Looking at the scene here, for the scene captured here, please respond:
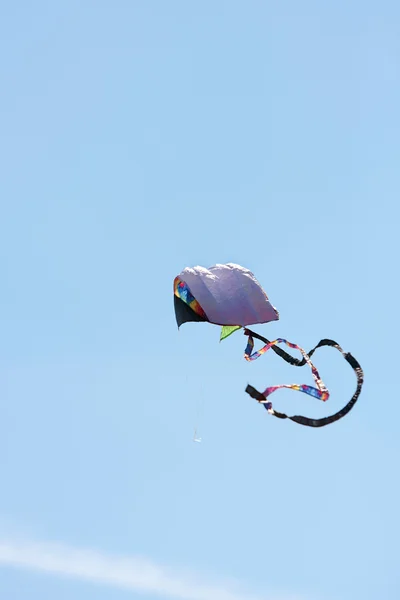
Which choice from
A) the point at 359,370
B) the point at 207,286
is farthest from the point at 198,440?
the point at 207,286

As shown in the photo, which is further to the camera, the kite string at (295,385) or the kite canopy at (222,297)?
the kite canopy at (222,297)

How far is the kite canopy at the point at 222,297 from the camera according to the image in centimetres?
4431

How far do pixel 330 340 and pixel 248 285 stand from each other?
609cm

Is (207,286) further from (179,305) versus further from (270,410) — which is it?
(270,410)

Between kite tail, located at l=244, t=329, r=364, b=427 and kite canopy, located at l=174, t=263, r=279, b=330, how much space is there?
1.06 meters

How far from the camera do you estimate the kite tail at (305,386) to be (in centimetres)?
3438

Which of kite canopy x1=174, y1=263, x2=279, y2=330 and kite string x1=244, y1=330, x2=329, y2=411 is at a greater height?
kite canopy x1=174, y1=263, x2=279, y2=330

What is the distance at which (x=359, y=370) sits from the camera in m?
38.7

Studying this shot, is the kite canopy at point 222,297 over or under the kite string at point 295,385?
over

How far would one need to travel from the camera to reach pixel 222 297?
44.5 metres

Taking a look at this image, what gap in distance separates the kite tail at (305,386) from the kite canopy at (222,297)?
106 cm

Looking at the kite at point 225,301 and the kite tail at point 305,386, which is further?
the kite at point 225,301

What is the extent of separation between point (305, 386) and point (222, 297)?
8.40 meters

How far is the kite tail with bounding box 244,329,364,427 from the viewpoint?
34375 mm
